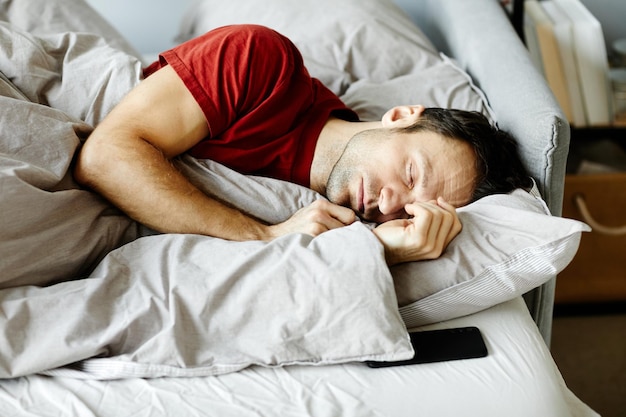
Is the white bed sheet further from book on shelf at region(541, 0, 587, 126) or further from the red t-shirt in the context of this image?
book on shelf at region(541, 0, 587, 126)

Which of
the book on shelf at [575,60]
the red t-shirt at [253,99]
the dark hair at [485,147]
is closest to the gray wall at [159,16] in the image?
the book on shelf at [575,60]

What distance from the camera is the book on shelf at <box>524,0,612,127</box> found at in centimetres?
193

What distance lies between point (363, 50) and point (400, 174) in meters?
0.61

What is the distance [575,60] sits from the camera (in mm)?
1946

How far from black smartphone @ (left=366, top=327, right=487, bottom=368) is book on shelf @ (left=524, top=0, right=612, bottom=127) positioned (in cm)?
114

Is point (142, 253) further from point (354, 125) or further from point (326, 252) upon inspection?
point (354, 125)

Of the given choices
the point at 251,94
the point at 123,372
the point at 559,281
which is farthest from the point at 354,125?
the point at 559,281

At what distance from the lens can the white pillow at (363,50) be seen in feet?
5.24

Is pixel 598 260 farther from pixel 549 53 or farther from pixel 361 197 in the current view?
pixel 361 197

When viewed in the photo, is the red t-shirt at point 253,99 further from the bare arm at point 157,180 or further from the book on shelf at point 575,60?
the book on shelf at point 575,60

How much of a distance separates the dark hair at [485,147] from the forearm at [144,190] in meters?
0.38

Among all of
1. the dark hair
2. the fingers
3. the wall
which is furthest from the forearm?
the wall

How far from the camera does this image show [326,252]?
1.04 metres

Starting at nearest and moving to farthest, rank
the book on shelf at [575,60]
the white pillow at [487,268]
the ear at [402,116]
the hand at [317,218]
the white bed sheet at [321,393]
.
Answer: the white bed sheet at [321,393], the white pillow at [487,268], the hand at [317,218], the ear at [402,116], the book on shelf at [575,60]
